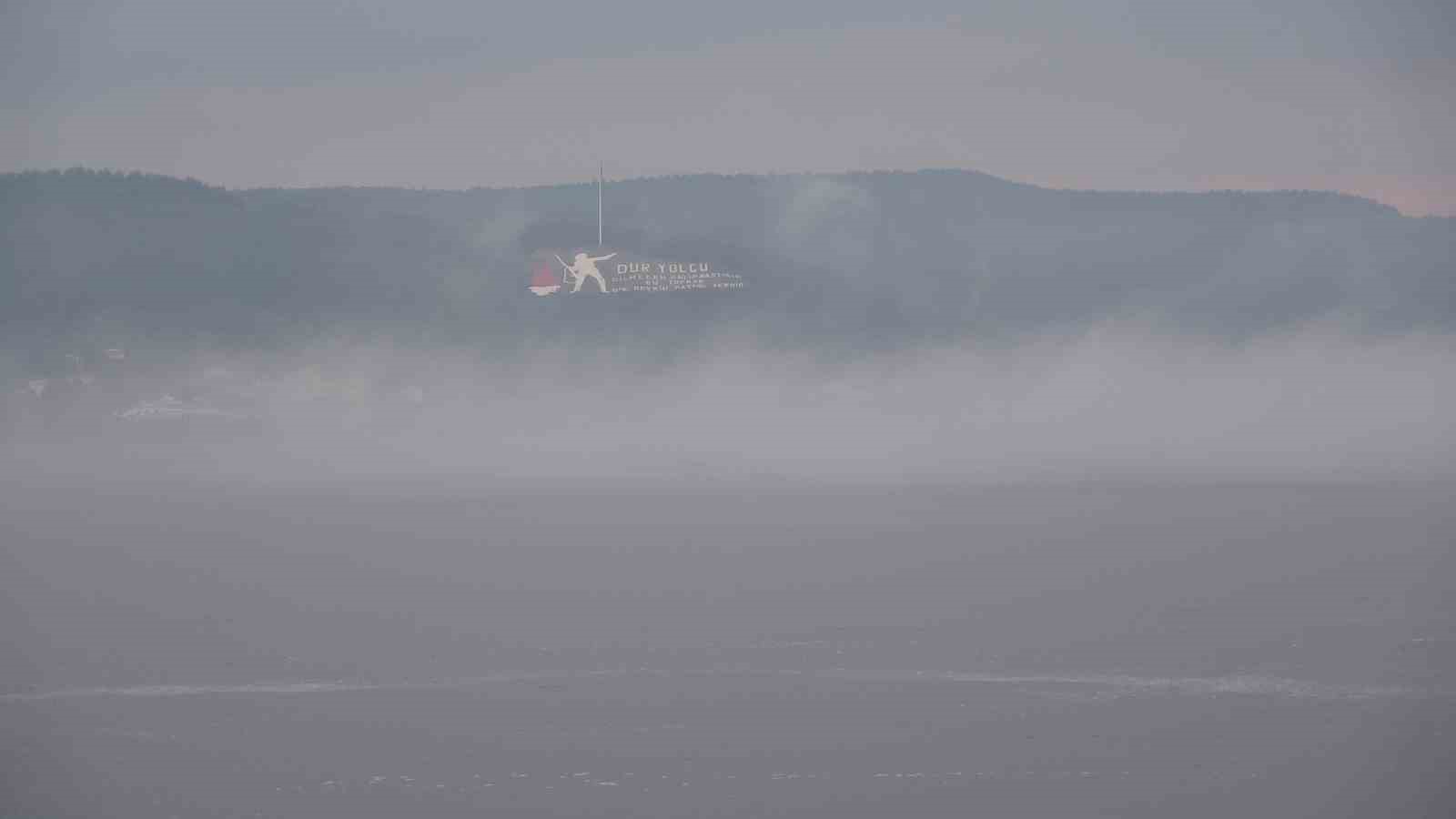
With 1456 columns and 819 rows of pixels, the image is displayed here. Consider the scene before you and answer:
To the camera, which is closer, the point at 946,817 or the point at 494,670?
the point at 946,817

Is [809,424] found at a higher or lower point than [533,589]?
higher

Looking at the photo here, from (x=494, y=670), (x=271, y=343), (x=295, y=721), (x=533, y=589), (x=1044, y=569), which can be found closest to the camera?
(x=295, y=721)

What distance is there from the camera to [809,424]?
106 meters

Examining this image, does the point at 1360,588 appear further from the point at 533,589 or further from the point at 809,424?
the point at 809,424

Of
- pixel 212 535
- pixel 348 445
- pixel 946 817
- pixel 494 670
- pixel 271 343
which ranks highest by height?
pixel 271 343

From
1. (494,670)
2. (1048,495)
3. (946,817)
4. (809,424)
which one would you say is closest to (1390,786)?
(946,817)

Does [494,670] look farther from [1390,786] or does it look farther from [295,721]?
[1390,786]

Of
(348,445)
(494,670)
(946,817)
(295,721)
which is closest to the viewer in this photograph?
(946,817)

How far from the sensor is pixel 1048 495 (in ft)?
206

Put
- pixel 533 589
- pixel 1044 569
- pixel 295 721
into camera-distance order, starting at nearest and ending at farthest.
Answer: pixel 295 721 < pixel 533 589 < pixel 1044 569

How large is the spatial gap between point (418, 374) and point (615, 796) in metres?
97.3

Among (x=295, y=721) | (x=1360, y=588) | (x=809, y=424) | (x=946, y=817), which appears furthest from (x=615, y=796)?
(x=809, y=424)

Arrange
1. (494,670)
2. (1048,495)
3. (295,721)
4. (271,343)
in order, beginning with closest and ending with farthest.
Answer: (295,721) → (494,670) → (1048,495) → (271,343)

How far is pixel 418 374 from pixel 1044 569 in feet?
263
